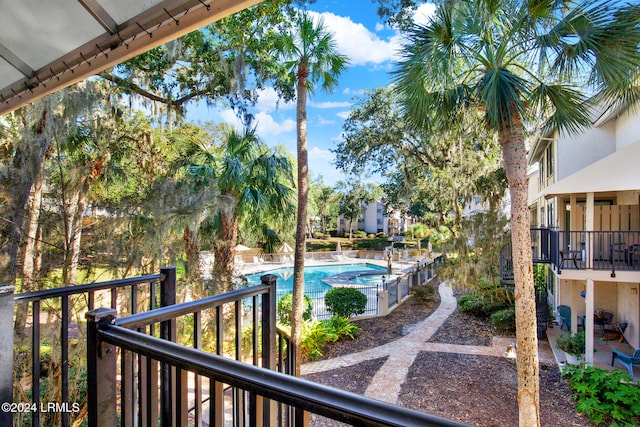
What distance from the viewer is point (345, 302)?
1084 centimetres

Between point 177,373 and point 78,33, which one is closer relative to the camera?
point 177,373

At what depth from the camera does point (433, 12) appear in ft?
19.4

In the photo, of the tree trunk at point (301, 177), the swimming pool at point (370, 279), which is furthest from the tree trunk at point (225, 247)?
Answer: the swimming pool at point (370, 279)

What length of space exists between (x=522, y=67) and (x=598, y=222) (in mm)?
5973

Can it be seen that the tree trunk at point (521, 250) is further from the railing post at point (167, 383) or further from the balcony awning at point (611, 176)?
the railing post at point (167, 383)

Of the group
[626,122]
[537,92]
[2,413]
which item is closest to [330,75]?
[537,92]

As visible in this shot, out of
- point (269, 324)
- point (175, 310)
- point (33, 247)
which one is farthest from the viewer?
point (33, 247)

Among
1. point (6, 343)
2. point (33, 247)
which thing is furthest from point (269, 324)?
point (33, 247)

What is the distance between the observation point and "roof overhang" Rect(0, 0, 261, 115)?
5.33ft

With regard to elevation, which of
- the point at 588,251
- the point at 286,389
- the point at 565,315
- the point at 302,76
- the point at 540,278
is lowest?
the point at 565,315

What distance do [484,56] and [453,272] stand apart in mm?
7582

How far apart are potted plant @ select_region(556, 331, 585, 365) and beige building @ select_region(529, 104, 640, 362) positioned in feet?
1.55

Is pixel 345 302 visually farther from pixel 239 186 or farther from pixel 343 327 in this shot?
pixel 239 186

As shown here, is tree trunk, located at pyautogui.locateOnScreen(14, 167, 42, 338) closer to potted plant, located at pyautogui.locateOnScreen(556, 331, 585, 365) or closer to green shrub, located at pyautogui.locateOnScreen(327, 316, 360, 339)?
green shrub, located at pyautogui.locateOnScreen(327, 316, 360, 339)
